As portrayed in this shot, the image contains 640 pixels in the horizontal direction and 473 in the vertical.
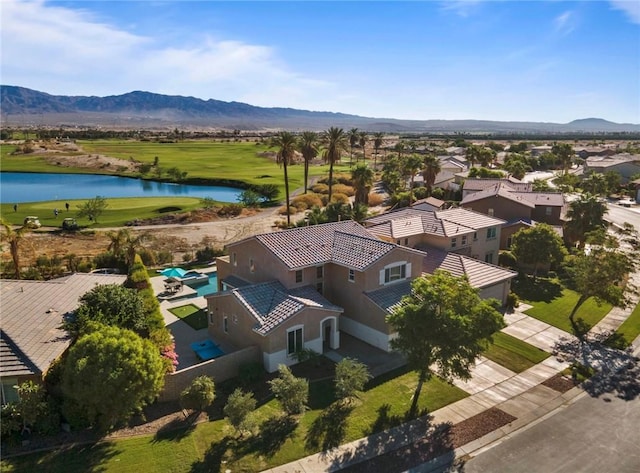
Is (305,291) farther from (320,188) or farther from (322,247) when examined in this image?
(320,188)

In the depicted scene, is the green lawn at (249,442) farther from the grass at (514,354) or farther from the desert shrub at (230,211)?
the desert shrub at (230,211)

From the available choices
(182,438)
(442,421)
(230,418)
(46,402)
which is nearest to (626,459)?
(442,421)

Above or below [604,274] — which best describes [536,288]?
below

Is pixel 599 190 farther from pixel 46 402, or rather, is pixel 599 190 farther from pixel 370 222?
pixel 46 402

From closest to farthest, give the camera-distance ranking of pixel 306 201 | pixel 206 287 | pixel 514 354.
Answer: pixel 514 354
pixel 206 287
pixel 306 201

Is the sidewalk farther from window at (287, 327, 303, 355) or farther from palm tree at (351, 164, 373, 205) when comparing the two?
palm tree at (351, 164, 373, 205)

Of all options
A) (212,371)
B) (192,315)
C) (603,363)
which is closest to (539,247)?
(603,363)
